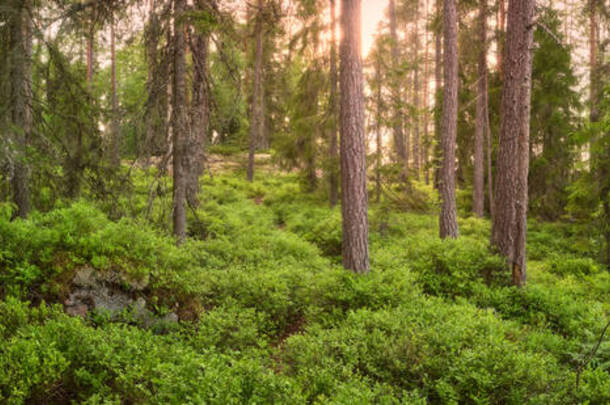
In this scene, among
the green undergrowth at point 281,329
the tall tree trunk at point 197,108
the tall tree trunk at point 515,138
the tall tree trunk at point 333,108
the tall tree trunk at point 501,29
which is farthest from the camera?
the tall tree trunk at point 501,29

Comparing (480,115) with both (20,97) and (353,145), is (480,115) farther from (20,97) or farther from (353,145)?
(20,97)

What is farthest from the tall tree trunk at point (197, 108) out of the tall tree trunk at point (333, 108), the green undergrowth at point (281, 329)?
the tall tree trunk at point (333, 108)

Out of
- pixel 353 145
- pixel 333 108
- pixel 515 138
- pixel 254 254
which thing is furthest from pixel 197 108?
pixel 333 108

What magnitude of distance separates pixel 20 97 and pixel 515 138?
10204 mm

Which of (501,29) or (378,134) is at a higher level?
(501,29)

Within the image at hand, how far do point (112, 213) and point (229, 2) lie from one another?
17.9 ft

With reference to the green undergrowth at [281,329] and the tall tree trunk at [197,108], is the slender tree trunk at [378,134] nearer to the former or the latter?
the green undergrowth at [281,329]

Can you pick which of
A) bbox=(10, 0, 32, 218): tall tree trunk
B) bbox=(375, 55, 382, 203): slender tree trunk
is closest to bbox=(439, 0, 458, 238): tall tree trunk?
bbox=(375, 55, 382, 203): slender tree trunk

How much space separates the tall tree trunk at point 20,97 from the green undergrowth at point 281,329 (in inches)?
59.9

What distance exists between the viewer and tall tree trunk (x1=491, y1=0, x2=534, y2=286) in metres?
7.82

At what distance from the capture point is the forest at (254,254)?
4.24 metres

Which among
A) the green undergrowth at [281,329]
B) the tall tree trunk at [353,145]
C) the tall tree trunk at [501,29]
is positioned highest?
the tall tree trunk at [501,29]

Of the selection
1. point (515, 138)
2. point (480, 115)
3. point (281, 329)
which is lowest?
point (281, 329)

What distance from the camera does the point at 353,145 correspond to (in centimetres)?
727
